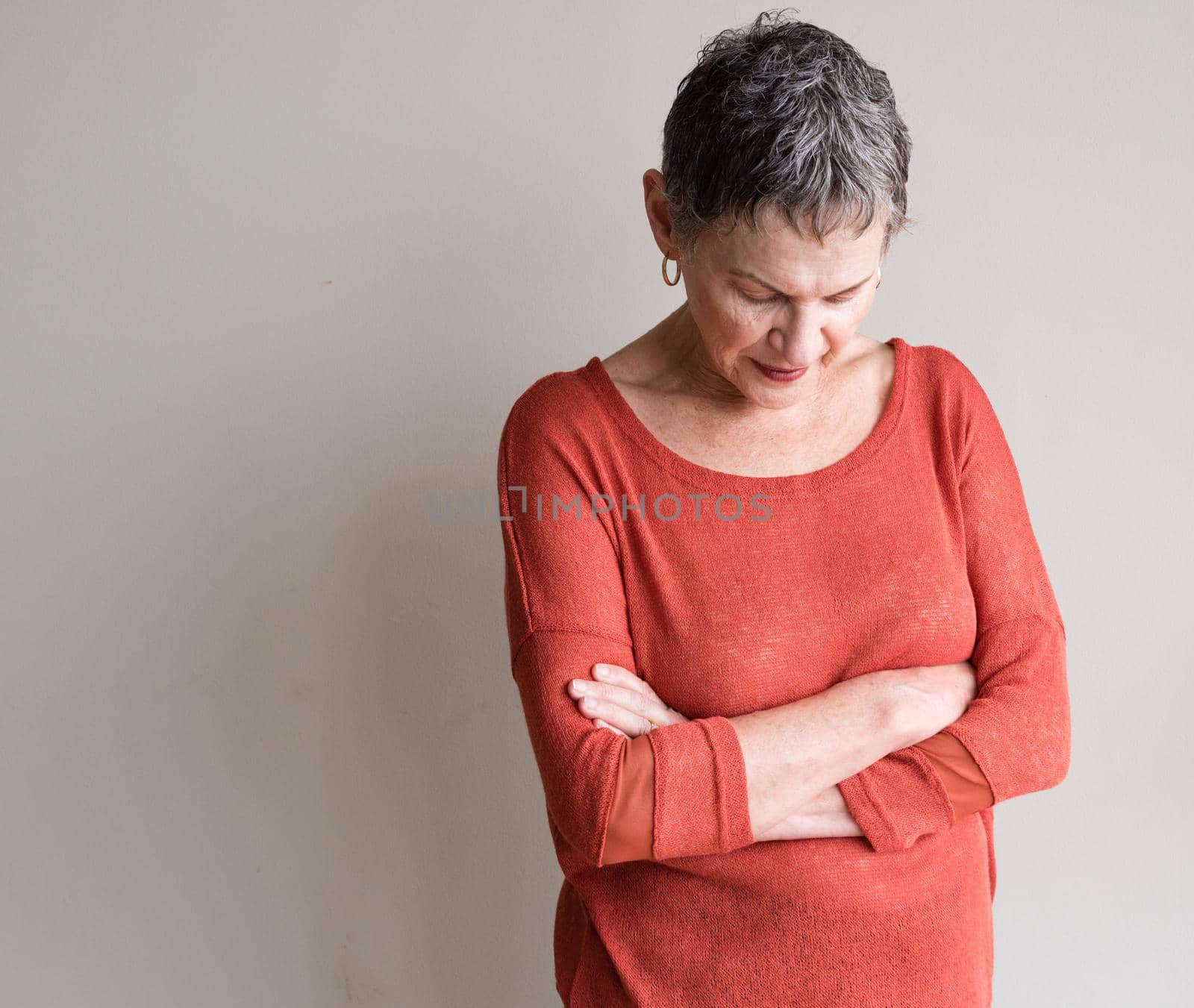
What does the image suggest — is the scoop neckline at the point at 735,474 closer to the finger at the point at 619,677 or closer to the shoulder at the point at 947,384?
the shoulder at the point at 947,384

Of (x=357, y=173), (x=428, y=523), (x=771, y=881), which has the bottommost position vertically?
(x=771, y=881)

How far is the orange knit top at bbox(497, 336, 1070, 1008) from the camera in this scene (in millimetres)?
1258

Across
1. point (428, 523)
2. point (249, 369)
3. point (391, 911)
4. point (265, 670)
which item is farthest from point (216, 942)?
point (249, 369)

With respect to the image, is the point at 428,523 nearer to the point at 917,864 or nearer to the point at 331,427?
the point at 331,427

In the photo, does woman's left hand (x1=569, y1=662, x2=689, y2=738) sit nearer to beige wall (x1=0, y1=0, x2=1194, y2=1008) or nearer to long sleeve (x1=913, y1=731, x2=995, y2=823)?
long sleeve (x1=913, y1=731, x2=995, y2=823)

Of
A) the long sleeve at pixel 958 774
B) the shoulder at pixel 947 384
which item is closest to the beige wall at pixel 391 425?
the shoulder at pixel 947 384

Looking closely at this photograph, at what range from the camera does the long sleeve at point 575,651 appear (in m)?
1.20

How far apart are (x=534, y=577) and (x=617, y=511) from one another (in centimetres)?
13

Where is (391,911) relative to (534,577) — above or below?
below

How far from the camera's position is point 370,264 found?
1877 mm

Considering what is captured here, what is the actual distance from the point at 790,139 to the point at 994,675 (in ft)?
2.15

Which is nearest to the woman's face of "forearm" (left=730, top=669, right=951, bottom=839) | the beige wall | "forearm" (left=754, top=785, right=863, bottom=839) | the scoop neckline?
the scoop neckline

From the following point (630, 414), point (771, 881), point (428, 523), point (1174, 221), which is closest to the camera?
point (771, 881)

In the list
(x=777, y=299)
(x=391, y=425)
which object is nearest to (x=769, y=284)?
(x=777, y=299)
